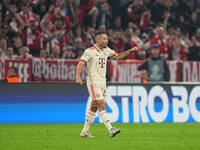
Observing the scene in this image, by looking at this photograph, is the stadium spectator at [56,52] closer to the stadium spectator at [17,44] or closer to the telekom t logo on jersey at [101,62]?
the stadium spectator at [17,44]

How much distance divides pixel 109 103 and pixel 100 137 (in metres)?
4.53

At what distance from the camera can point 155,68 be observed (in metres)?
18.5

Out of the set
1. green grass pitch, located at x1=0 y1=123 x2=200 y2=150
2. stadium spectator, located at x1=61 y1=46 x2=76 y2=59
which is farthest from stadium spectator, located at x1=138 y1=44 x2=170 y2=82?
green grass pitch, located at x1=0 y1=123 x2=200 y2=150

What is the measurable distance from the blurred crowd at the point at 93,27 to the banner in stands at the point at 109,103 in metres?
2.59

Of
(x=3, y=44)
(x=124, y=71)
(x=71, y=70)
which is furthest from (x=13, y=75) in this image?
(x=124, y=71)

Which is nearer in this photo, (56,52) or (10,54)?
(10,54)

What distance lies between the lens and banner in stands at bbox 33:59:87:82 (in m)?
18.0

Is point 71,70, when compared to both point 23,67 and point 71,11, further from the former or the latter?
point 71,11

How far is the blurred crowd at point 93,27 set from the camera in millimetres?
19609

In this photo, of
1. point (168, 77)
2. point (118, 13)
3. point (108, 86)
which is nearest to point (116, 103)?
point (108, 86)

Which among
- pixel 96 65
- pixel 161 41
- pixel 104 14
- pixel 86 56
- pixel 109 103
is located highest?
pixel 104 14

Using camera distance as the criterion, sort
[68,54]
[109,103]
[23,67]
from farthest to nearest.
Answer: [68,54], [23,67], [109,103]

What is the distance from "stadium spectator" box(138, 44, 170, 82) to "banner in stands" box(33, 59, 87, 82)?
2.11 metres

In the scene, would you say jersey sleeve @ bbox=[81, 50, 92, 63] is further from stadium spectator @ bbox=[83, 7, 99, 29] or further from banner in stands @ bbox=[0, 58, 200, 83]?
stadium spectator @ bbox=[83, 7, 99, 29]
